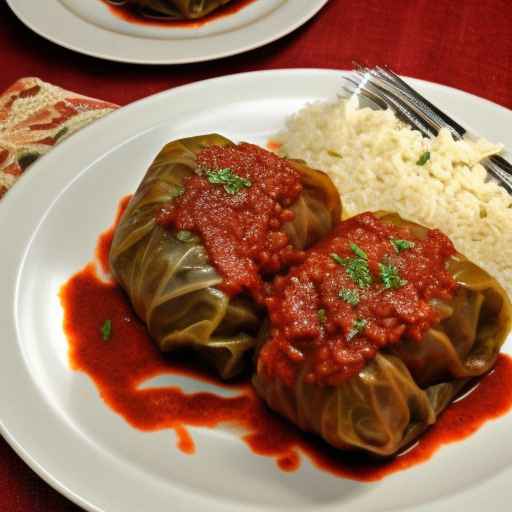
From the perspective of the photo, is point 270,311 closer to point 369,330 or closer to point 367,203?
point 369,330

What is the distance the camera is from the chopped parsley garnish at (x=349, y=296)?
8.18 feet

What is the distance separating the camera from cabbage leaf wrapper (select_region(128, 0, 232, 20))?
460 centimetres

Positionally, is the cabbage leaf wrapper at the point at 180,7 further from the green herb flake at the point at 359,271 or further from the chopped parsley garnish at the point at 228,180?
the green herb flake at the point at 359,271

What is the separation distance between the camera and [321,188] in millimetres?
3152

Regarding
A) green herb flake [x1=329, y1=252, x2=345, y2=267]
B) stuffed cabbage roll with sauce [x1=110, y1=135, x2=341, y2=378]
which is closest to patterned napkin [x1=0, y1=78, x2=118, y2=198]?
stuffed cabbage roll with sauce [x1=110, y1=135, x2=341, y2=378]

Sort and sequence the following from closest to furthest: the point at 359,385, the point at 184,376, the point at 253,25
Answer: the point at 359,385
the point at 184,376
the point at 253,25

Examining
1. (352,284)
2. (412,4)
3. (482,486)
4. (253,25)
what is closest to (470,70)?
(412,4)

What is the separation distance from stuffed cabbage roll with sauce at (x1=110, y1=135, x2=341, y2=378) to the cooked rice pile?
0.44 m

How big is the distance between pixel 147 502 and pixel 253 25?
3065mm

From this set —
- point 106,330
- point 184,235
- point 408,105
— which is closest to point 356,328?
point 184,235

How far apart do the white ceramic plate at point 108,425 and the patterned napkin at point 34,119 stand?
23cm

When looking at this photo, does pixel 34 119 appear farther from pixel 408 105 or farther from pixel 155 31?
pixel 408 105

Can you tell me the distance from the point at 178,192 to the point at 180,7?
2054mm

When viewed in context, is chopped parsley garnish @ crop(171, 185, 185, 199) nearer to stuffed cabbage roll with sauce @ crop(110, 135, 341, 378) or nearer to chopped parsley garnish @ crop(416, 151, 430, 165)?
stuffed cabbage roll with sauce @ crop(110, 135, 341, 378)
